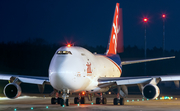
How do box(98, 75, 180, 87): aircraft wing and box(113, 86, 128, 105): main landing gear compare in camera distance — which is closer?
box(98, 75, 180, 87): aircraft wing

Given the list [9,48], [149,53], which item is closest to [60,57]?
[9,48]

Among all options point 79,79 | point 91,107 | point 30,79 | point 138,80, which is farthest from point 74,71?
point 138,80

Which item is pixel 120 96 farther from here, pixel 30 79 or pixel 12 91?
pixel 12 91

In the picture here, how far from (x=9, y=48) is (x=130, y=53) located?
137 feet

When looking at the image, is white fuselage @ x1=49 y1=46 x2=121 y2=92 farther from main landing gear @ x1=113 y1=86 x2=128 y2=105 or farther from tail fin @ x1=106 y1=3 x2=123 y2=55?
tail fin @ x1=106 y1=3 x2=123 y2=55

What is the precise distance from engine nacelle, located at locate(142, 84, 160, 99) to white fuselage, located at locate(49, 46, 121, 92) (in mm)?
3904

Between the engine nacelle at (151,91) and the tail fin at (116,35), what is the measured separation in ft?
39.9

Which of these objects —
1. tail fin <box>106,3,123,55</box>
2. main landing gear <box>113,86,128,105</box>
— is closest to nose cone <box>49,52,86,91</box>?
main landing gear <box>113,86,128,105</box>

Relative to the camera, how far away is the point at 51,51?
285 ft

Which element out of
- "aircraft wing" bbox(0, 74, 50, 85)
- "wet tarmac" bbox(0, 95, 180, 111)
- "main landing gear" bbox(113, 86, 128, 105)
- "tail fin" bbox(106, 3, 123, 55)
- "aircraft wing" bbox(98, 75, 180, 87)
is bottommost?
"wet tarmac" bbox(0, 95, 180, 111)

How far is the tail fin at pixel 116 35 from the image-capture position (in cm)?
3591

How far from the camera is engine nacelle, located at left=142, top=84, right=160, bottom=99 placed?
2292 cm

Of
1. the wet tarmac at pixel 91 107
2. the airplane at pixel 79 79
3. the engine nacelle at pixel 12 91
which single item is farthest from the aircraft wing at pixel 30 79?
the wet tarmac at pixel 91 107

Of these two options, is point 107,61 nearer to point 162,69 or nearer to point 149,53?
point 162,69
